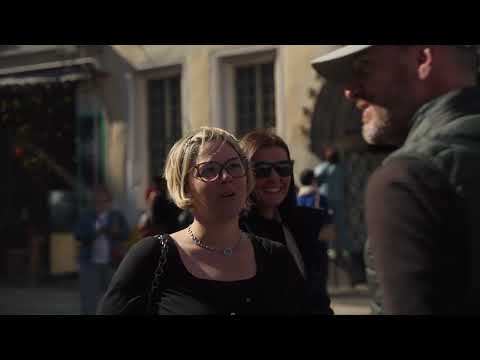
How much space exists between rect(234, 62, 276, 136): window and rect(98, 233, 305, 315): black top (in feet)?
35.2

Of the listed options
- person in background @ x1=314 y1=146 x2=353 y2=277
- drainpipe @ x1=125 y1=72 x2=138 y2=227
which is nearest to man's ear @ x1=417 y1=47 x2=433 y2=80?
person in background @ x1=314 y1=146 x2=353 y2=277

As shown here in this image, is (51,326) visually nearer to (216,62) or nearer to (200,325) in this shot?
(200,325)

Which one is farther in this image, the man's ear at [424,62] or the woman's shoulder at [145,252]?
the woman's shoulder at [145,252]

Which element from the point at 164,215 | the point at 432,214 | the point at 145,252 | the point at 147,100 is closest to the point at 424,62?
the point at 432,214

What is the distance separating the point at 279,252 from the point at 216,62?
1132 centimetres

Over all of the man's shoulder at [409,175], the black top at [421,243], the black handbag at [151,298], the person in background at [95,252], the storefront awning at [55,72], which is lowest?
the person in background at [95,252]

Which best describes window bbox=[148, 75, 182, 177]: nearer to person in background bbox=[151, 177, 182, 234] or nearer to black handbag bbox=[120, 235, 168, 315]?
person in background bbox=[151, 177, 182, 234]

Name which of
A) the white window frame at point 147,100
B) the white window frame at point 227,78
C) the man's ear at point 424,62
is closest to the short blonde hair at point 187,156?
the man's ear at point 424,62

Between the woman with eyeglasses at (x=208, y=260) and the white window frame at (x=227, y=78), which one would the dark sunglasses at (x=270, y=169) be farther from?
the white window frame at (x=227, y=78)

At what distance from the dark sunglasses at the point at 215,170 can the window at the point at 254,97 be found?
417 inches

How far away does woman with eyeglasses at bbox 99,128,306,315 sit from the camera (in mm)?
2627

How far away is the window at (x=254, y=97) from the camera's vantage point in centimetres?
1358

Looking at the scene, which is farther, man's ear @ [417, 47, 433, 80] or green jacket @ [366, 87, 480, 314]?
man's ear @ [417, 47, 433, 80]
